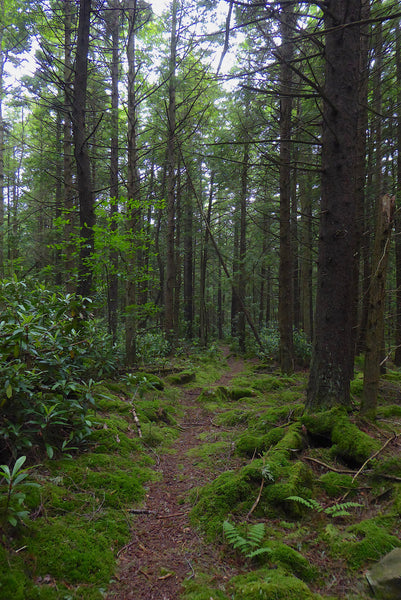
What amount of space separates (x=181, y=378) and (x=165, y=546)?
654 centimetres

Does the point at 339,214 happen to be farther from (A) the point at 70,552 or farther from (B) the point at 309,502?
(A) the point at 70,552

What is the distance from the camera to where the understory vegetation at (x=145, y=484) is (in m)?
2.09

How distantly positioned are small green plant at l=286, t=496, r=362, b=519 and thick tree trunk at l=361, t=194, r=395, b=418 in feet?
5.30

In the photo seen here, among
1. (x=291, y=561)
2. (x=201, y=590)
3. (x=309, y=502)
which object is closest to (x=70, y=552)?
(x=201, y=590)

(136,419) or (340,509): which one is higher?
(340,509)

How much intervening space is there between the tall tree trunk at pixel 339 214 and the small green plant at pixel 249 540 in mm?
2087

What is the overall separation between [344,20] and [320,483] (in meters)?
5.73

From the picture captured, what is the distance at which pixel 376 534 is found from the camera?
2330 mm

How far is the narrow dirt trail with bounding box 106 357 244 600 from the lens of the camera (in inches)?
87.1

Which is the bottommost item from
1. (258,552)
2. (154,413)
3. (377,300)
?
(154,413)

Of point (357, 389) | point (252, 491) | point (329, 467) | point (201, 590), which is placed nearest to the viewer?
point (201, 590)

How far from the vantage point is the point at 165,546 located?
Result: 2.68 meters

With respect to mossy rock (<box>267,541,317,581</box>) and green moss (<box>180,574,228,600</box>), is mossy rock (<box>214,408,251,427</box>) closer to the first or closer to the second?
mossy rock (<box>267,541,317,581</box>)

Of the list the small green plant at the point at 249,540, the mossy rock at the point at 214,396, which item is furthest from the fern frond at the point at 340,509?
the mossy rock at the point at 214,396
